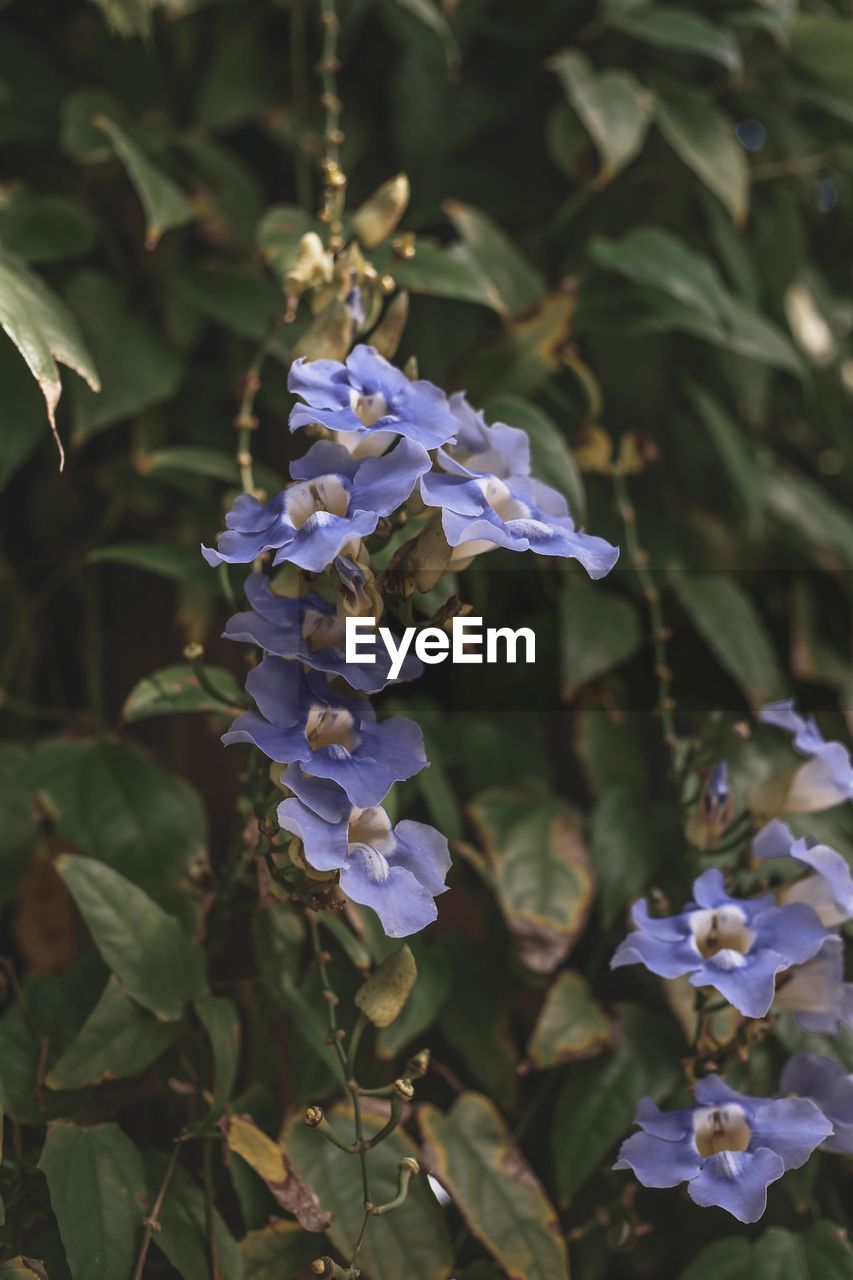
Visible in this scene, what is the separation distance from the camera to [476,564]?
0.87m

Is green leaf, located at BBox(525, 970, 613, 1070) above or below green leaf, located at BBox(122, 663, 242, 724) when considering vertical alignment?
below

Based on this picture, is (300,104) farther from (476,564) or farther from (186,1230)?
(186,1230)

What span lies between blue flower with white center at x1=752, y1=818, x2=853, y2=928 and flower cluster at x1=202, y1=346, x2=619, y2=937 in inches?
8.1

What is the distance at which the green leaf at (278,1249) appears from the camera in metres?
0.64

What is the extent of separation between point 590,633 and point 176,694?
31 centimetres

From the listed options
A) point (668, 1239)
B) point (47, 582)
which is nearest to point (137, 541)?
point (47, 582)

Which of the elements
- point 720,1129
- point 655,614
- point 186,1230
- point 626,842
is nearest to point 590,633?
point 655,614

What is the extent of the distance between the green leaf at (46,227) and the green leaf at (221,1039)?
52cm

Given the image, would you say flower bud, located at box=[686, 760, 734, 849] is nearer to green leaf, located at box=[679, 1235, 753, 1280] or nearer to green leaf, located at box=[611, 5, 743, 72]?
green leaf, located at box=[679, 1235, 753, 1280]

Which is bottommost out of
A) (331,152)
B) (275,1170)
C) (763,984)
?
(275,1170)

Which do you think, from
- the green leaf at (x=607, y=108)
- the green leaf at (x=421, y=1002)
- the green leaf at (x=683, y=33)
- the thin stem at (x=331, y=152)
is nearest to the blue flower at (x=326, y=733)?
the green leaf at (x=421, y=1002)

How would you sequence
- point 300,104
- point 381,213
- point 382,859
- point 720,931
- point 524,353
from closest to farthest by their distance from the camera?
point 382,859
point 720,931
point 381,213
point 524,353
point 300,104

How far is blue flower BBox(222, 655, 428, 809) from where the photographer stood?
55 cm

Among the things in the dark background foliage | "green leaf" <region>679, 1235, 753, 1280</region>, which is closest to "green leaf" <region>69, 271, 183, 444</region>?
the dark background foliage
